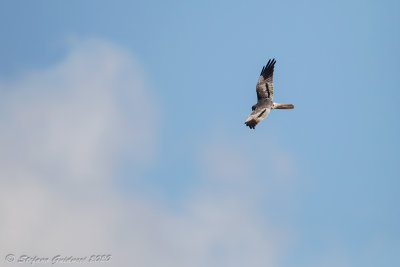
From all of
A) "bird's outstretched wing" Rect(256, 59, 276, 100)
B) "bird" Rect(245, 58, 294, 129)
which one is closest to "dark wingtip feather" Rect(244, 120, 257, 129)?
"bird" Rect(245, 58, 294, 129)

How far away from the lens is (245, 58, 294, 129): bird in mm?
41641

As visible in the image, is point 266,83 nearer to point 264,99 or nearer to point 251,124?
point 264,99

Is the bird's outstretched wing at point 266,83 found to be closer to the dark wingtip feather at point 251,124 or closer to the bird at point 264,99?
the bird at point 264,99

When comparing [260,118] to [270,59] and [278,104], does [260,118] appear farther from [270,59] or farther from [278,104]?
[270,59]

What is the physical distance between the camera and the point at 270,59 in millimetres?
44562

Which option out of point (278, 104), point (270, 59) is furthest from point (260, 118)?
point (270, 59)

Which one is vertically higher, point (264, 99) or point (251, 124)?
point (264, 99)

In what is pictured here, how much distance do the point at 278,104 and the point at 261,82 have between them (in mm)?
2018

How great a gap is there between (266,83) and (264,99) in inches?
48.8

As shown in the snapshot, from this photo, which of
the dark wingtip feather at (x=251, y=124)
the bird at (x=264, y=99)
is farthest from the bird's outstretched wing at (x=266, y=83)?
the dark wingtip feather at (x=251, y=124)

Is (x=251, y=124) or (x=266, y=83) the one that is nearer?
(x=251, y=124)

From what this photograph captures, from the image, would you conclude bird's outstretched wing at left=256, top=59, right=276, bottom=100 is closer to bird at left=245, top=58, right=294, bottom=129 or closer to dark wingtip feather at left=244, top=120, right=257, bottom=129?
bird at left=245, top=58, right=294, bottom=129

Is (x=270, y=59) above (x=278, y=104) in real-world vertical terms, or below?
above

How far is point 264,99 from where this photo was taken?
43312mm
